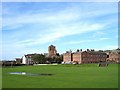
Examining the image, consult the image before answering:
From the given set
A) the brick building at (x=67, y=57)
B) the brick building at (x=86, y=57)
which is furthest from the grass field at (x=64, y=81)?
the brick building at (x=67, y=57)

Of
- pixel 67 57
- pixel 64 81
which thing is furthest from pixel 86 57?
pixel 64 81

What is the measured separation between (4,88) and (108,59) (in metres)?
166

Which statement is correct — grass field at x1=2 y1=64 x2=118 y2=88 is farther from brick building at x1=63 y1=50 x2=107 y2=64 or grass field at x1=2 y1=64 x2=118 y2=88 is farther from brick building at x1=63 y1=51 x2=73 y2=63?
brick building at x1=63 y1=51 x2=73 y2=63

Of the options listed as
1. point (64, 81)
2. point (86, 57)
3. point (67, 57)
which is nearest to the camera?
point (64, 81)

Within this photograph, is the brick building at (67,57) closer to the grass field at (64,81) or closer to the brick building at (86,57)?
the brick building at (86,57)

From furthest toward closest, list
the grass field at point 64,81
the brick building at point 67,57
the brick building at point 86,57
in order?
the brick building at point 67,57 → the brick building at point 86,57 → the grass field at point 64,81

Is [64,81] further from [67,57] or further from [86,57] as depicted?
[67,57]

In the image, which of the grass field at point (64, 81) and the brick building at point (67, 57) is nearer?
the grass field at point (64, 81)

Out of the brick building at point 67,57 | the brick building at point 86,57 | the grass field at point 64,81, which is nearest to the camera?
the grass field at point 64,81

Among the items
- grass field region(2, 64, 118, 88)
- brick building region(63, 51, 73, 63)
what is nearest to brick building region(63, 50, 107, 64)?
brick building region(63, 51, 73, 63)

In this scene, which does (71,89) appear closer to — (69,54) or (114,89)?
(114,89)

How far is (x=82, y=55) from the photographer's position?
167500 mm

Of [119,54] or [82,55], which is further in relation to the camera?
[119,54]

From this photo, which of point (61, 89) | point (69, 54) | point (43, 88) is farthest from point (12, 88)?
point (69, 54)
